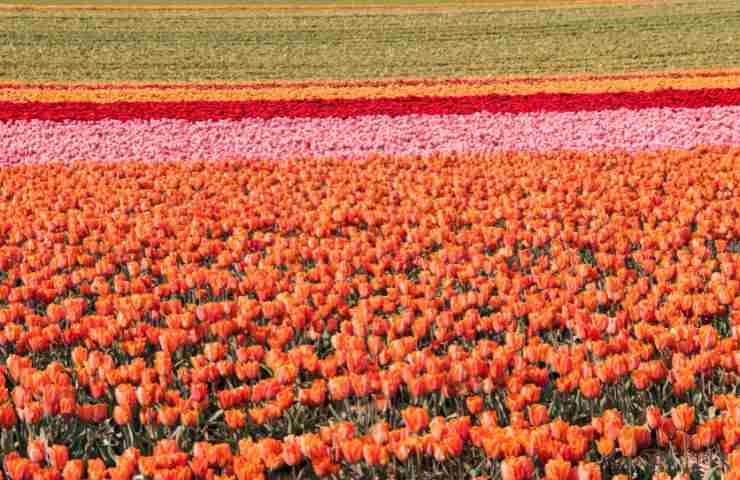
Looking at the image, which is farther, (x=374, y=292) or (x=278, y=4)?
(x=278, y=4)

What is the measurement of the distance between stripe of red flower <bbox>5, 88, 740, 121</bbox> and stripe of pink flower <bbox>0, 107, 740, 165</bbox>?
65 centimetres

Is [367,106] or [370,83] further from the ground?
[367,106]

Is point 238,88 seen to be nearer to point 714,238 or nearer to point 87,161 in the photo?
point 87,161

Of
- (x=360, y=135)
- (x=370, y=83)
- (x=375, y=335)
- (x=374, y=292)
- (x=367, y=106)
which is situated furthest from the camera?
(x=370, y=83)

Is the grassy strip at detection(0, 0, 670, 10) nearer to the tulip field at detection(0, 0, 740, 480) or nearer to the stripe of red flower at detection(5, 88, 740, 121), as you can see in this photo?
the stripe of red flower at detection(5, 88, 740, 121)

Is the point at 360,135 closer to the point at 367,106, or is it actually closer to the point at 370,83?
the point at 367,106

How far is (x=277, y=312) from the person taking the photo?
15.5 feet

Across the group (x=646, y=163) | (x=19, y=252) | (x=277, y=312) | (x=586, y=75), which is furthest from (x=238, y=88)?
(x=277, y=312)

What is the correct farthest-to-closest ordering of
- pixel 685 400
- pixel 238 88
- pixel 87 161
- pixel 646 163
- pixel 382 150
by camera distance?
1. pixel 238 88
2. pixel 382 150
3. pixel 87 161
4. pixel 646 163
5. pixel 685 400

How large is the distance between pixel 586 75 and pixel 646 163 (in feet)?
52.6

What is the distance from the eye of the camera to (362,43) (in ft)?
113

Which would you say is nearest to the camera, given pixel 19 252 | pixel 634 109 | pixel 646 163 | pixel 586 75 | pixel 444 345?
pixel 444 345

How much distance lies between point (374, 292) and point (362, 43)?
98.2 ft

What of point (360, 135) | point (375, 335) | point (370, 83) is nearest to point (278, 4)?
point (370, 83)
